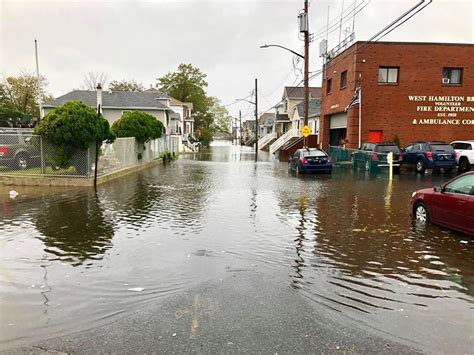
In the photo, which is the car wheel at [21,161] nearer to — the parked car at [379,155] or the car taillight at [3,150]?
the car taillight at [3,150]

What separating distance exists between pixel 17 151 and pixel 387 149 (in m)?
17.7

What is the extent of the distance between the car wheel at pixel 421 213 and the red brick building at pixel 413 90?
61.3 ft

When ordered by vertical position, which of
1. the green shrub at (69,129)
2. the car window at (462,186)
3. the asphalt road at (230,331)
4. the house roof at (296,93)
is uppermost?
the house roof at (296,93)

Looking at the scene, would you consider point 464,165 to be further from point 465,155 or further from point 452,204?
point 452,204

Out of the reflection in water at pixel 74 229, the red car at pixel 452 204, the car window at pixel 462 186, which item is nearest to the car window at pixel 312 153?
the red car at pixel 452 204

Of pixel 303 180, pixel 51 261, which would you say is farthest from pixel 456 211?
pixel 303 180

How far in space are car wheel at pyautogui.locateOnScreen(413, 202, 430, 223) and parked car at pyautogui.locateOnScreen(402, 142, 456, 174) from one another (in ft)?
41.7

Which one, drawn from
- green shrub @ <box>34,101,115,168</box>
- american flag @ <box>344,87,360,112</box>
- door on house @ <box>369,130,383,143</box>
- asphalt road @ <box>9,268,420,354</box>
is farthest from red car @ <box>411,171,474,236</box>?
door on house @ <box>369,130,383,143</box>

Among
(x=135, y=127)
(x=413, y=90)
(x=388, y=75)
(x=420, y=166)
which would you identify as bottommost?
(x=420, y=166)

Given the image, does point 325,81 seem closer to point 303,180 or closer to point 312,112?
point 312,112

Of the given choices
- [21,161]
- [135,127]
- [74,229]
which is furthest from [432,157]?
[21,161]

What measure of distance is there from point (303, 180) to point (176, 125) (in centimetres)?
3708

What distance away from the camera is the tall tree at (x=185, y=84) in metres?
76.8

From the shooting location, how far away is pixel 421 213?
881 centimetres
